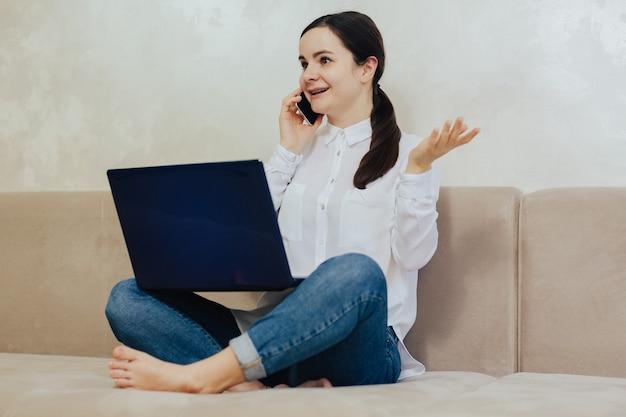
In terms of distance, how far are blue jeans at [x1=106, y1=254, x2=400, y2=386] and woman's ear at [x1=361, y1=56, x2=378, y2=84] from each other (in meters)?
0.60

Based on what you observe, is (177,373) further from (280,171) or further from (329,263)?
(280,171)

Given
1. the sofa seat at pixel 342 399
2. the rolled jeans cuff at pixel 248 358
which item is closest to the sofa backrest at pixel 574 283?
the sofa seat at pixel 342 399

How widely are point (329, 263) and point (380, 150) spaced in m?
0.48

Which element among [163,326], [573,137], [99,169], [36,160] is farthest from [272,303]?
[36,160]

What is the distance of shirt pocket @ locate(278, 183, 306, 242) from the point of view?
1.86 m

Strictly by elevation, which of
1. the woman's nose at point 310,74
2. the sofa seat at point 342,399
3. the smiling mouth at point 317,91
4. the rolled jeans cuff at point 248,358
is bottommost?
the sofa seat at point 342,399

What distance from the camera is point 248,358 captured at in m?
1.38

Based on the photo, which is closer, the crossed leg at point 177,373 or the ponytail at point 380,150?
the crossed leg at point 177,373

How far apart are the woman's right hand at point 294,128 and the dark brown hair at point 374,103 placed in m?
0.16

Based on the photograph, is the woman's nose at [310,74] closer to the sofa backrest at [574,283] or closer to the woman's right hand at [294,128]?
the woman's right hand at [294,128]

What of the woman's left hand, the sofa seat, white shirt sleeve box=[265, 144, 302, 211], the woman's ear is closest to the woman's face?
the woman's ear

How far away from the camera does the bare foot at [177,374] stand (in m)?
1.40

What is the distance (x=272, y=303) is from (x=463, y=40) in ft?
2.85

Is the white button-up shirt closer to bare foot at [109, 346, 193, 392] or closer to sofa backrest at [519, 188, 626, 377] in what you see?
sofa backrest at [519, 188, 626, 377]
